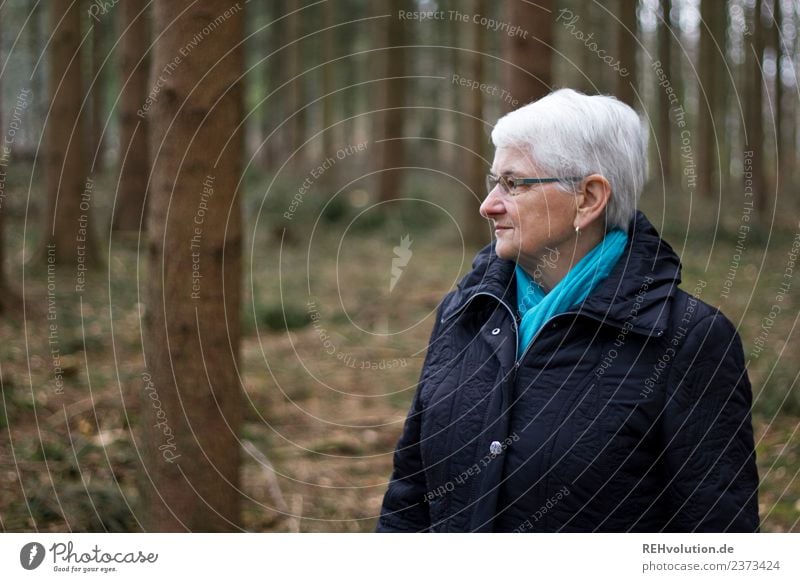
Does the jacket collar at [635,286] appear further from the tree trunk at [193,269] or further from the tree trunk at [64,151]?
the tree trunk at [64,151]

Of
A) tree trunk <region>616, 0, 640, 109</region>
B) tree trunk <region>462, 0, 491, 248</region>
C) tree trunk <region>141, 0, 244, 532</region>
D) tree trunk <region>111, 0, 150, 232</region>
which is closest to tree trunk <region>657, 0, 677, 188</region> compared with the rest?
tree trunk <region>616, 0, 640, 109</region>

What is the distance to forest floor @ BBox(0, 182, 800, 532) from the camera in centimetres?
427

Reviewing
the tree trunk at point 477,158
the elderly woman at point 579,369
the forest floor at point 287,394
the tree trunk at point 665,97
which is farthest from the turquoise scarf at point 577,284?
the tree trunk at point 665,97

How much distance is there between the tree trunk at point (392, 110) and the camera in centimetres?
1475

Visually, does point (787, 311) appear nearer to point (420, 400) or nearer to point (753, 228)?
point (753, 228)

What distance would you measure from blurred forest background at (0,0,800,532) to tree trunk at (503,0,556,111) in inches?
0.7

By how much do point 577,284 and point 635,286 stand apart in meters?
0.16

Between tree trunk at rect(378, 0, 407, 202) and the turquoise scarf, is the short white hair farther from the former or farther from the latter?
tree trunk at rect(378, 0, 407, 202)

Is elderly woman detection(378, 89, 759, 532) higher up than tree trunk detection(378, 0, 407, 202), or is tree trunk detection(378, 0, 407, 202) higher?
tree trunk detection(378, 0, 407, 202)

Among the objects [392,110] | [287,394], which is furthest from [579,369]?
[392,110]

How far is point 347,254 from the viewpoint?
41.4 feet

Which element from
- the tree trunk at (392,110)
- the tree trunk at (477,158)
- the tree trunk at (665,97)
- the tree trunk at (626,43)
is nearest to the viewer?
the tree trunk at (477,158)

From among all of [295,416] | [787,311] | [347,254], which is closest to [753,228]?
[787,311]
